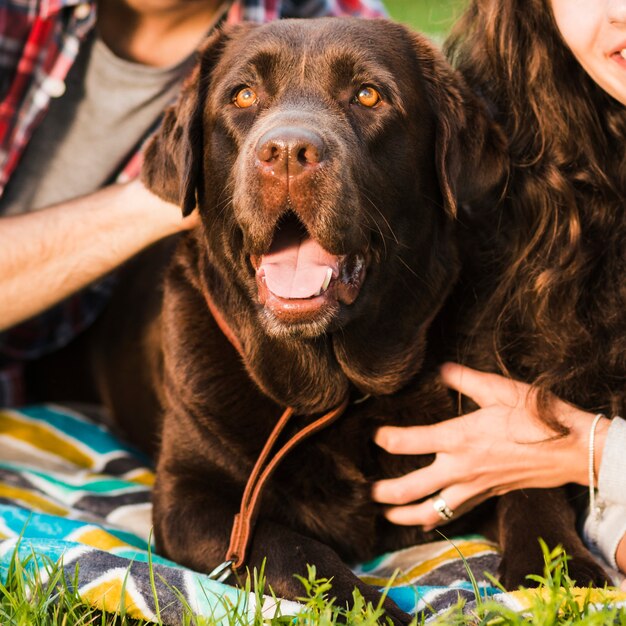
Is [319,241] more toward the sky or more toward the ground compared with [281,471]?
more toward the sky

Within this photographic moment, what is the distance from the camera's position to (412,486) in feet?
8.73

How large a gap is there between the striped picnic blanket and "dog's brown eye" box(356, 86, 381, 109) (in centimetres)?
116

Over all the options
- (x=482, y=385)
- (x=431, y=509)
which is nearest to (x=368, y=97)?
(x=482, y=385)

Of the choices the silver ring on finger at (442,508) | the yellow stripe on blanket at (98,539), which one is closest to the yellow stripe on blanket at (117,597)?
the yellow stripe on blanket at (98,539)

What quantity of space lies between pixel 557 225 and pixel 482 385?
1.75ft

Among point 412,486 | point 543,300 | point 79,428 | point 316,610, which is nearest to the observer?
point 316,610

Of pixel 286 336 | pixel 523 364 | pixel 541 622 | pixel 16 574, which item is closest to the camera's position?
pixel 541 622

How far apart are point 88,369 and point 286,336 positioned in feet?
5.97

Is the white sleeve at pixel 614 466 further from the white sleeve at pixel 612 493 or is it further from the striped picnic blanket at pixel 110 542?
the striped picnic blanket at pixel 110 542

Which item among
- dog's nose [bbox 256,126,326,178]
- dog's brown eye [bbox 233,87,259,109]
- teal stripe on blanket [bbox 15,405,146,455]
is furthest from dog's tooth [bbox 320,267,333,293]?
teal stripe on blanket [bbox 15,405,146,455]

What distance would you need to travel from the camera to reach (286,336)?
→ 96.3 inches

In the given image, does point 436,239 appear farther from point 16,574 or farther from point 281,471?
point 16,574

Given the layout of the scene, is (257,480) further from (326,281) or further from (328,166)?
(328,166)

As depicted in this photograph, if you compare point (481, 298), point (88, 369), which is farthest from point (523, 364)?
point (88, 369)
